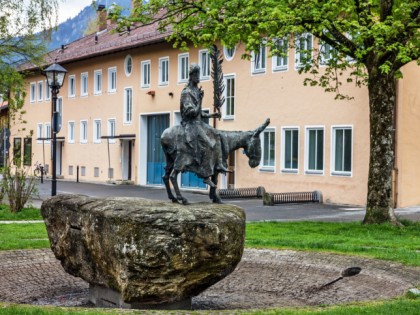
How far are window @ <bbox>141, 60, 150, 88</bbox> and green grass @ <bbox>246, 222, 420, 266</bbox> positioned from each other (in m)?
24.3

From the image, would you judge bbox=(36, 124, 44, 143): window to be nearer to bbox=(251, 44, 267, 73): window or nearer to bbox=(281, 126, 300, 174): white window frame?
bbox=(251, 44, 267, 73): window

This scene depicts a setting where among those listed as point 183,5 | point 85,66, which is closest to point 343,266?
point 183,5

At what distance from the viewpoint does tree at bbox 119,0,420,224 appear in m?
16.8

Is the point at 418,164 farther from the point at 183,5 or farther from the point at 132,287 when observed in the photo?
the point at 132,287

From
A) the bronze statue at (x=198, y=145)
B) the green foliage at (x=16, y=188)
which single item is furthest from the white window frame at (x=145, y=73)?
the bronze statue at (x=198, y=145)

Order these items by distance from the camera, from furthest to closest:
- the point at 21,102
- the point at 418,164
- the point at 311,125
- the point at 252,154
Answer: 1. the point at 311,125
2. the point at 418,164
3. the point at 21,102
4. the point at 252,154

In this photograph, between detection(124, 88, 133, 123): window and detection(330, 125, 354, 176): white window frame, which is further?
detection(124, 88, 133, 123): window

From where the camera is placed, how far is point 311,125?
102ft

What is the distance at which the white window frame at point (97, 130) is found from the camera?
4922 cm

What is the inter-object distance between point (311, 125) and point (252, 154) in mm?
20679

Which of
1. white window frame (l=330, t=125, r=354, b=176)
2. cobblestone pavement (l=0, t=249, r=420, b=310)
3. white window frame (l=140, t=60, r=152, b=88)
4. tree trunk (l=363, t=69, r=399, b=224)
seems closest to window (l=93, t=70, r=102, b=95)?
white window frame (l=140, t=60, r=152, b=88)

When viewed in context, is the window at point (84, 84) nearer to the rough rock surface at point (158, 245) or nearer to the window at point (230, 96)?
the window at point (230, 96)

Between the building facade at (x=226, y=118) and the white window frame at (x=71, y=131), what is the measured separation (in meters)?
0.07

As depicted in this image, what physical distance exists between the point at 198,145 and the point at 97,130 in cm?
4004
